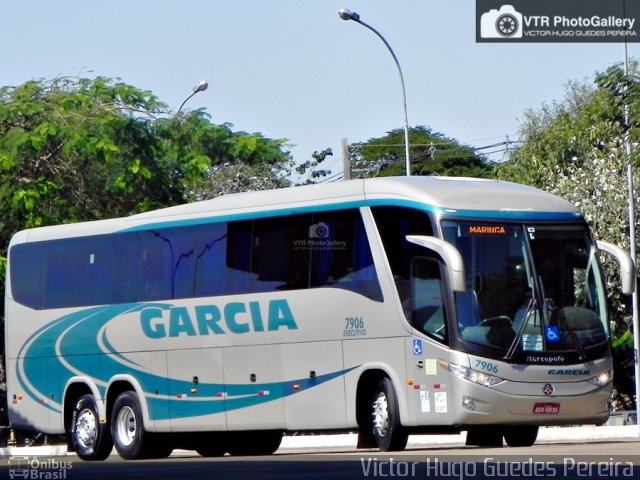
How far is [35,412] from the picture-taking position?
25.2 metres

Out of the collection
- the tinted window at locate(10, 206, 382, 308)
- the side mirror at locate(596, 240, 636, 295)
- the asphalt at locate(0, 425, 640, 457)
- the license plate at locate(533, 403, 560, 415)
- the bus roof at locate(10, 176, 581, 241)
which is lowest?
the asphalt at locate(0, 425, 640, 457)

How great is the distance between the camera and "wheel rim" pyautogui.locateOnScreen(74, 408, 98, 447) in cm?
2388

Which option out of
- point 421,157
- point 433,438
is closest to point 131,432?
point 433,438

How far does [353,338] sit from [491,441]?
131 inches

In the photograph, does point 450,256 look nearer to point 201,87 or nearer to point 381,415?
point 381,415

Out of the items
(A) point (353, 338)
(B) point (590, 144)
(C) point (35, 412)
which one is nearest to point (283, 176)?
(B) point (590, 144)

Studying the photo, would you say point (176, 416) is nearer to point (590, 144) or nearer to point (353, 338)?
point (353, 338)

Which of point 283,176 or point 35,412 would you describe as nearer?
point 35,412

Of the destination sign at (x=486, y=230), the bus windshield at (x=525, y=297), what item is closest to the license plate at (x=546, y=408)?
the bus windshield at (x=525, y=297)

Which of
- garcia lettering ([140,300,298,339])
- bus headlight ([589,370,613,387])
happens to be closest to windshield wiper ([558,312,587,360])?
bus headlight ([589,370,613,387])

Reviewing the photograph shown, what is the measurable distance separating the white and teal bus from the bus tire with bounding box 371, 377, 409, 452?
0.09 ft

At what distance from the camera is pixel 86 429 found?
947 inches
